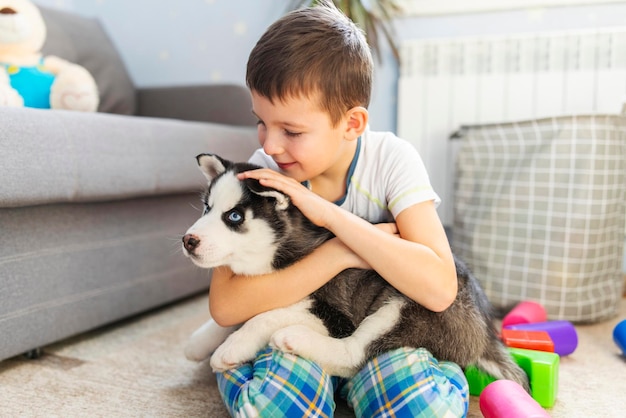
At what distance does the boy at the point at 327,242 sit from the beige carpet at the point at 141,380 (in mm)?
170

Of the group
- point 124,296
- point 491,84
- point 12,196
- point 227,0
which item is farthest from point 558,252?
point 227,0

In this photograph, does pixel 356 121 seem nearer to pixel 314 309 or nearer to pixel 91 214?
pixel 314 309

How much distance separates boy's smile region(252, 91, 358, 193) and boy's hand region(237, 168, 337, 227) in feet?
0.15

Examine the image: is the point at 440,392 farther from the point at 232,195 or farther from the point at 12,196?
the point at 12,196

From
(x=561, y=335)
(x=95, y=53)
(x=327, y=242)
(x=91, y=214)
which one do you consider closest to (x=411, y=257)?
(x=327, y=242)

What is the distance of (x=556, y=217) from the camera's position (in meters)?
1.68

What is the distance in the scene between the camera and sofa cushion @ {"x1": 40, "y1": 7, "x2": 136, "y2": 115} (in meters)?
2.08

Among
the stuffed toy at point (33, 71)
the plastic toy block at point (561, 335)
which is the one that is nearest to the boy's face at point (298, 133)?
the plastic toy block at point (561, 335)

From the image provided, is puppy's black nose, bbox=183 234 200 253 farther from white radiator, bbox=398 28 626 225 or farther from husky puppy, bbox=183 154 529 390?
white radiator, bbox=398 28 626 225

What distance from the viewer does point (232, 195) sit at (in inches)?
38.6

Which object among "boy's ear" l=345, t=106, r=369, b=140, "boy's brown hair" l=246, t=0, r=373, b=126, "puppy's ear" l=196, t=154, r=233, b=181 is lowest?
"puppy's ear" l=196, t=154, r=233, b=181

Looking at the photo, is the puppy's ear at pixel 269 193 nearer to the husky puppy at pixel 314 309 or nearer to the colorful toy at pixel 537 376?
the husky puppy at pixel 314 309

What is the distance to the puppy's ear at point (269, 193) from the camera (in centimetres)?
96

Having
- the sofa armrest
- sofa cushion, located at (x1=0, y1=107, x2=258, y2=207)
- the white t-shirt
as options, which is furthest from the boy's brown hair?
the sofa armrest
